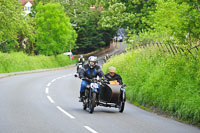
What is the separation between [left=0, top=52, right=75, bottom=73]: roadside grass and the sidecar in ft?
85.0

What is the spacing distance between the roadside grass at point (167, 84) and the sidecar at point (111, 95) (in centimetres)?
147

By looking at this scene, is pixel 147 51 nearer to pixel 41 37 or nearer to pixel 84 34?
pixel 41 37

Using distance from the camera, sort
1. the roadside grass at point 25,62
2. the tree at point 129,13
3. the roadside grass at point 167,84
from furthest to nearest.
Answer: the tree at point 129,13 → the roadside grass at point 25,62 → the roadside grass at point 167,84

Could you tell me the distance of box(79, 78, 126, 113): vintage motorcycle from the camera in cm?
1314

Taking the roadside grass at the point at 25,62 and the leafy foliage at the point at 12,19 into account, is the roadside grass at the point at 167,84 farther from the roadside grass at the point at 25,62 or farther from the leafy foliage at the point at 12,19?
the roadside grass at the point at 25,62

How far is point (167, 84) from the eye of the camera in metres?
14.5

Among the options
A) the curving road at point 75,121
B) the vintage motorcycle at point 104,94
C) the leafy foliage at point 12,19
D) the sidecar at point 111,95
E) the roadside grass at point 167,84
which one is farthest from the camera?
the leafy foliage at point 12,19

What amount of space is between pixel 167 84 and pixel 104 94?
2402mm

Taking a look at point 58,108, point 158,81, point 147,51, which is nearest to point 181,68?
point 158,81

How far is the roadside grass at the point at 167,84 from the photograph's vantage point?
12.1 m

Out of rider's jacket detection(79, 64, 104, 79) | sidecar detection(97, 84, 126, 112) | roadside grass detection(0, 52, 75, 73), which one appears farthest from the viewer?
roadside grass detection(0, 52, 75, 73)

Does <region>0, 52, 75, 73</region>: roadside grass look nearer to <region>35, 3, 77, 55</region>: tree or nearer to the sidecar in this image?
<region>35, 3, 77, 55</region>: tree

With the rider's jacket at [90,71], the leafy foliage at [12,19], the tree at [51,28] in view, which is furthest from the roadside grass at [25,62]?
the rider's jacket at [90,71]

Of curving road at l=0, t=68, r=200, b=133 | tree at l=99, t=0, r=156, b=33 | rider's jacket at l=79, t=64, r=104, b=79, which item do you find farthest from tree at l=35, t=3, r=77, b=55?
rider's jacket at l=79, t=64, r=104, b=79
